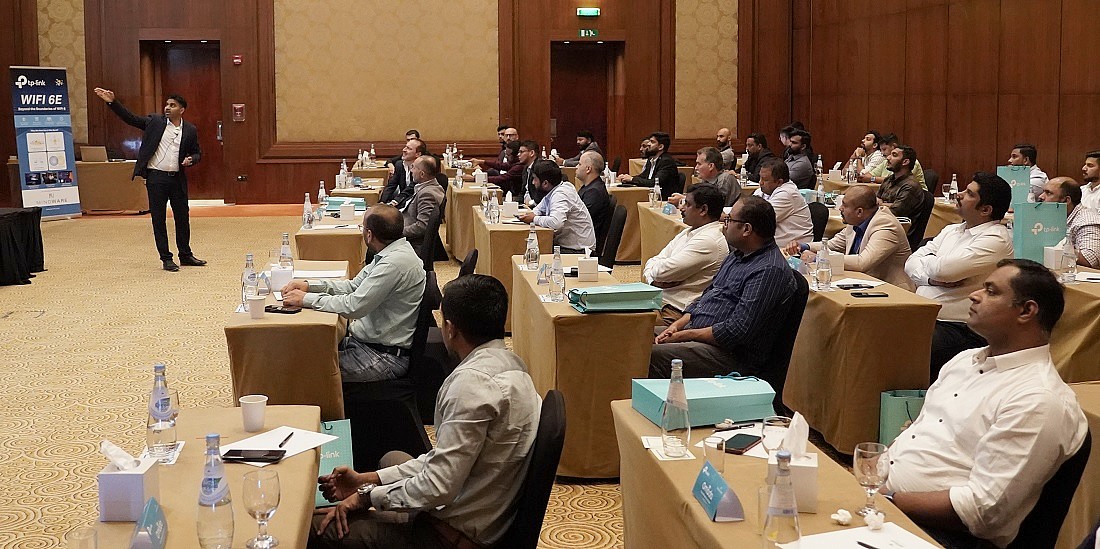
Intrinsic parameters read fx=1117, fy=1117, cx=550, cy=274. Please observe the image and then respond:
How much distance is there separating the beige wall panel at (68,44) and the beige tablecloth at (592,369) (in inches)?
533

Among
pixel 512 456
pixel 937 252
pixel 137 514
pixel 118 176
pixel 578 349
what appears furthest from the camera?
pixel 118 176

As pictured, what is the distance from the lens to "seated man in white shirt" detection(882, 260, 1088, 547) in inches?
111

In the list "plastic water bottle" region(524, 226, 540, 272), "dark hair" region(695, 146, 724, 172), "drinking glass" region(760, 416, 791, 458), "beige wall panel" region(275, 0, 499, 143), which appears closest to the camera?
"drinking glass" region(760, 416, 791, 458)

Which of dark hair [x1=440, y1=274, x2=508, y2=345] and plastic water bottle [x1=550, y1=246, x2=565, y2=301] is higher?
dark hair [x1=440, y1=274, x2=508, y2=345]

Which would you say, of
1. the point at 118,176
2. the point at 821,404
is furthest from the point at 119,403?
the point at 118,176

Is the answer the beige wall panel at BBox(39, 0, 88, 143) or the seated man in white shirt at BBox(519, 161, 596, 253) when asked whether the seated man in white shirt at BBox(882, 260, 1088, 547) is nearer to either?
the seated man in white shirt at BBox(519, 161, 596, 253)

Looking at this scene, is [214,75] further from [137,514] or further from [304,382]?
[137,514]

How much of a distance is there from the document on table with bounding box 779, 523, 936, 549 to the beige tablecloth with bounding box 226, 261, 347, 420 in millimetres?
2782

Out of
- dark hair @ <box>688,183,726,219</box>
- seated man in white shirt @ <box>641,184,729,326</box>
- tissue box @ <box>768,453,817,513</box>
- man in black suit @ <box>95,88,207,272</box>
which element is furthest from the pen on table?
man in black suit @ <box>95,88,207,272</box>

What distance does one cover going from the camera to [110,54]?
16328mm

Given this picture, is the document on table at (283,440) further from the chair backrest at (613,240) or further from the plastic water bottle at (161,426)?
the chair backrest at (613,240)

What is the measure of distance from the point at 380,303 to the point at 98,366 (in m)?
3.06

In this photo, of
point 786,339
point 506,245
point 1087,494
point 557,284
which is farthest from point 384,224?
point 1087,494

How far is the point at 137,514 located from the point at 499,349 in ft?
3.53
